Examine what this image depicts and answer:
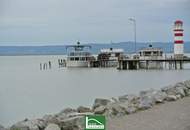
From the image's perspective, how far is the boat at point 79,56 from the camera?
73812 mm

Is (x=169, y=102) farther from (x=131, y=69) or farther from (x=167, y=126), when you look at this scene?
(x=131, y=69)

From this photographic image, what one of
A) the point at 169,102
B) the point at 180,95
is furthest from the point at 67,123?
the point at 180,95

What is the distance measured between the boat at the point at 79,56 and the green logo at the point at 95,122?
68.6m

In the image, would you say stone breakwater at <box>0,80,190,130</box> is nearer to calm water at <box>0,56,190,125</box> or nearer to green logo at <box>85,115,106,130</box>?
green logo at <box>85,115,106,130</box>

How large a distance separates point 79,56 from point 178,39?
2138 cm

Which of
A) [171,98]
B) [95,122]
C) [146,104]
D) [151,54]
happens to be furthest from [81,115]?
[151,54]

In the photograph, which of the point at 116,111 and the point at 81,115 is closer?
the point at 81,115

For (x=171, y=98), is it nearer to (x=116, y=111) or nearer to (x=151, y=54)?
(x=116, y=111)

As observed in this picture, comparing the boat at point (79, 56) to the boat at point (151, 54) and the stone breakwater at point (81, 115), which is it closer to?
the boat at point (151, 54)

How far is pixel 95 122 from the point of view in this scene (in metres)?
4.44

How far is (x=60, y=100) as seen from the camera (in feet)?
92.2

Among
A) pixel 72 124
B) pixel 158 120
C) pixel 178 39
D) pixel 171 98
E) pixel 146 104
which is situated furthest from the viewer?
pixel 178 39

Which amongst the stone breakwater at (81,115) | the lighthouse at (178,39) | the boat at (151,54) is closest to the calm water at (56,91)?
the boat at (151,54)

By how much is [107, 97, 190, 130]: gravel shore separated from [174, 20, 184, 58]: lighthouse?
155 feet
